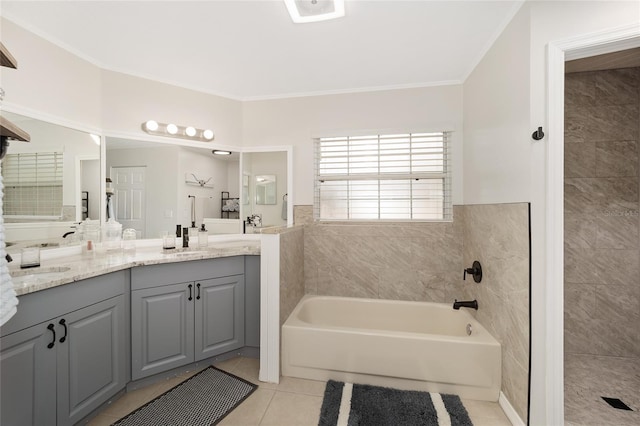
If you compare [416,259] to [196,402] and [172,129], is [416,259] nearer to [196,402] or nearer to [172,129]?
[196,402]

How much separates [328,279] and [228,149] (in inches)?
65.9

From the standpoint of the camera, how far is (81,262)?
176 cm

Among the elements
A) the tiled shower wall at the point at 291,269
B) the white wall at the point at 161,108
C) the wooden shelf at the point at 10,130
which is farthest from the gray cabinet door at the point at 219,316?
the white wall at the point at 161,108

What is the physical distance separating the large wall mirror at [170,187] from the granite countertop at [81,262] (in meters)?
0.28

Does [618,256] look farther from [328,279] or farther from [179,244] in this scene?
[179,244]

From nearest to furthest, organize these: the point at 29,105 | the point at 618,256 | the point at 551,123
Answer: the point at 551,123
the point at 29,105
the point at 618,256

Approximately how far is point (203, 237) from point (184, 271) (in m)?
0.64

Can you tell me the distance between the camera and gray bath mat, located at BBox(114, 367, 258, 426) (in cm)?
157

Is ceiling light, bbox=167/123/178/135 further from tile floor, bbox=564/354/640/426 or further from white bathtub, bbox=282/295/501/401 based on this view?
tile floor, bbox=564/354/640/426

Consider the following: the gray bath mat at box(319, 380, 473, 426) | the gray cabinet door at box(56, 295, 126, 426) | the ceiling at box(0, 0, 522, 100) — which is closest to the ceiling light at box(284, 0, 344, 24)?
the ceiling at box(0, 0, 522, 100)

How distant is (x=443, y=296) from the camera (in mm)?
2473

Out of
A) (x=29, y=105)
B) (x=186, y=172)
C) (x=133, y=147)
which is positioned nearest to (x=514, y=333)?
(x=186, y=172)

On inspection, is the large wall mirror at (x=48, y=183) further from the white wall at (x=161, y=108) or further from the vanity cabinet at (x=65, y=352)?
the vanity cabinet at (x=65, y=352)

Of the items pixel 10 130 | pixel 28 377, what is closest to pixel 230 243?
pixel 28 377
